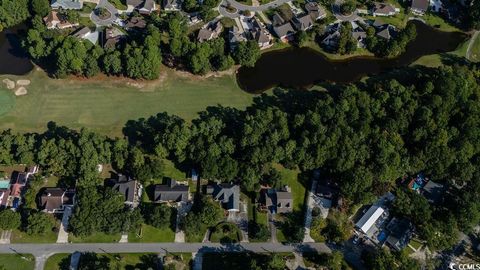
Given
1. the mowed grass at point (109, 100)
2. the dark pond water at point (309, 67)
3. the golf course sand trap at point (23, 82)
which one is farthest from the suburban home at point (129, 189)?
the golf course sand trap at point (23, 82)

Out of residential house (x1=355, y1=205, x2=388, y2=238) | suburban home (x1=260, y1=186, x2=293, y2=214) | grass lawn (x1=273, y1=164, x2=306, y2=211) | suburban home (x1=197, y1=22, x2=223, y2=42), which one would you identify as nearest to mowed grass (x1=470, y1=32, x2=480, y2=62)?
residential house (x1=355, y1=205, x2=388, y2=238)

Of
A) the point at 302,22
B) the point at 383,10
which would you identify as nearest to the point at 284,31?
the point at 302,22

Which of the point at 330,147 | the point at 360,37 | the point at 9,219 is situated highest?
the point at 360,37

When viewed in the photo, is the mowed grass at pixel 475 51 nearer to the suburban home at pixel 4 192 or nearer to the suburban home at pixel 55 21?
the suburban home at pixel 55 21

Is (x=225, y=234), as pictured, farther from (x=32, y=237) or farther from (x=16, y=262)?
(x=16, y=262)

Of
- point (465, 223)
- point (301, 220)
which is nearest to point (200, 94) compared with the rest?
point (301, 220)

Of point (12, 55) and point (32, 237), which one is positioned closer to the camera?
point (32, 237)

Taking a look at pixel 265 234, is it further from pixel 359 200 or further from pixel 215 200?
pixel 359 200
